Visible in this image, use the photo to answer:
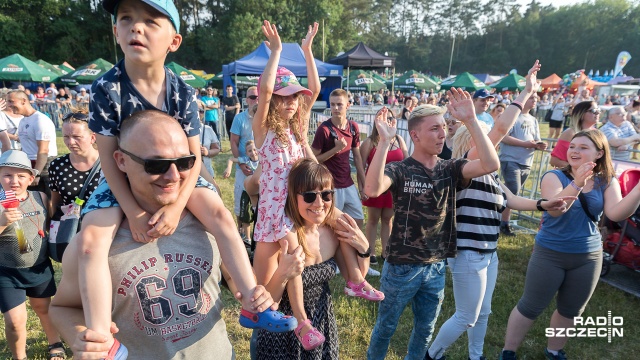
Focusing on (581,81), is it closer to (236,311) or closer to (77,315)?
(236,311)

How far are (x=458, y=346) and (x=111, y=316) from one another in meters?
3.47

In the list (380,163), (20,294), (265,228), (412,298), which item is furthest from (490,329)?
(20,294)

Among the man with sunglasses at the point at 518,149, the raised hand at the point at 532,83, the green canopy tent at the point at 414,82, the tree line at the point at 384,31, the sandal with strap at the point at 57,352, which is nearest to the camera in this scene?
the raised hand at the point at 532,83

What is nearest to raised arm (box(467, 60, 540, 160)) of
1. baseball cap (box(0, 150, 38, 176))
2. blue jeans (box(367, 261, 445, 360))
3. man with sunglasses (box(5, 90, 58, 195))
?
blue jeans (box(367, 261, 445, 360))

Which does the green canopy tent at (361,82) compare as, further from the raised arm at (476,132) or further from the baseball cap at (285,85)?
the raised arm at (476,132)

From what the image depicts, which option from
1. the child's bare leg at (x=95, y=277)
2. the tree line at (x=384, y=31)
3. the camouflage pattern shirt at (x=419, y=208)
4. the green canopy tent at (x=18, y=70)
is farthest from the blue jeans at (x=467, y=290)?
the green canopy tent at (x=18, y=70)

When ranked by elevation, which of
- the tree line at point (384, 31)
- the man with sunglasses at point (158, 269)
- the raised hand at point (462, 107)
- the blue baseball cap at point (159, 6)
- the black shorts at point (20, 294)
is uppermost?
the tree line at point (384, 31)

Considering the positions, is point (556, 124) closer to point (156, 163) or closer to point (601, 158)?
point (601, 158)

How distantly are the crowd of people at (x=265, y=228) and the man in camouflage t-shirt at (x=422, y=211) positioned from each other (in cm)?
1

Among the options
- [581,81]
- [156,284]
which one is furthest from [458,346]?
[581,81]

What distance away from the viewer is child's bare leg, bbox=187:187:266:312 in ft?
5.67

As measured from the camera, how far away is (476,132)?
2.79 m

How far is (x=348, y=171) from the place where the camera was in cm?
514

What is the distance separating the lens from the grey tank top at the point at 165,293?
1.59 meters
